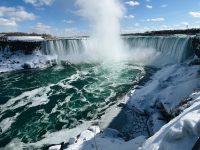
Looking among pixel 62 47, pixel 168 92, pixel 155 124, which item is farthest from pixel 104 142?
pixel 62 47

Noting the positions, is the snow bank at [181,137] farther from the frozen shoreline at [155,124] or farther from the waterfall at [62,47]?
the waterfall at [62,47]

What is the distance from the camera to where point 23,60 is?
1344 inches

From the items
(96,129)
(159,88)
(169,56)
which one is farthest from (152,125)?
(169,56)

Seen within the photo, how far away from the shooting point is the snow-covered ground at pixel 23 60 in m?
32.5

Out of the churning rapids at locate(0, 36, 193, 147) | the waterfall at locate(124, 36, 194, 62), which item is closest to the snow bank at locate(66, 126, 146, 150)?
the churning rapids at locate(0, 36, 193, 147)

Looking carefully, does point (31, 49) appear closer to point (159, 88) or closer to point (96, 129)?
point (159, 88)

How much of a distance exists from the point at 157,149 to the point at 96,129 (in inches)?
279

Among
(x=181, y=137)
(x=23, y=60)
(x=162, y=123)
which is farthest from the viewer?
(x=23, y=60)

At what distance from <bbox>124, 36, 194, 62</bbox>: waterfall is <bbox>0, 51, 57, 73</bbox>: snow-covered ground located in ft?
51.8

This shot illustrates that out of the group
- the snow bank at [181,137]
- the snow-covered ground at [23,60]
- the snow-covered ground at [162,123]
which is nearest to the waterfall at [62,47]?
the snow-covered ground at [23,60]

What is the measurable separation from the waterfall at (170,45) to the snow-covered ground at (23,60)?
51.8 ft

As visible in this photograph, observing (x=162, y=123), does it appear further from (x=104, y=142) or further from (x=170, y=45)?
Result: (x=170, y=45)

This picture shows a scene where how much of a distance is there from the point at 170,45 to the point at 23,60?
2151 cm

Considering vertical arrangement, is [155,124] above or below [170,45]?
below
